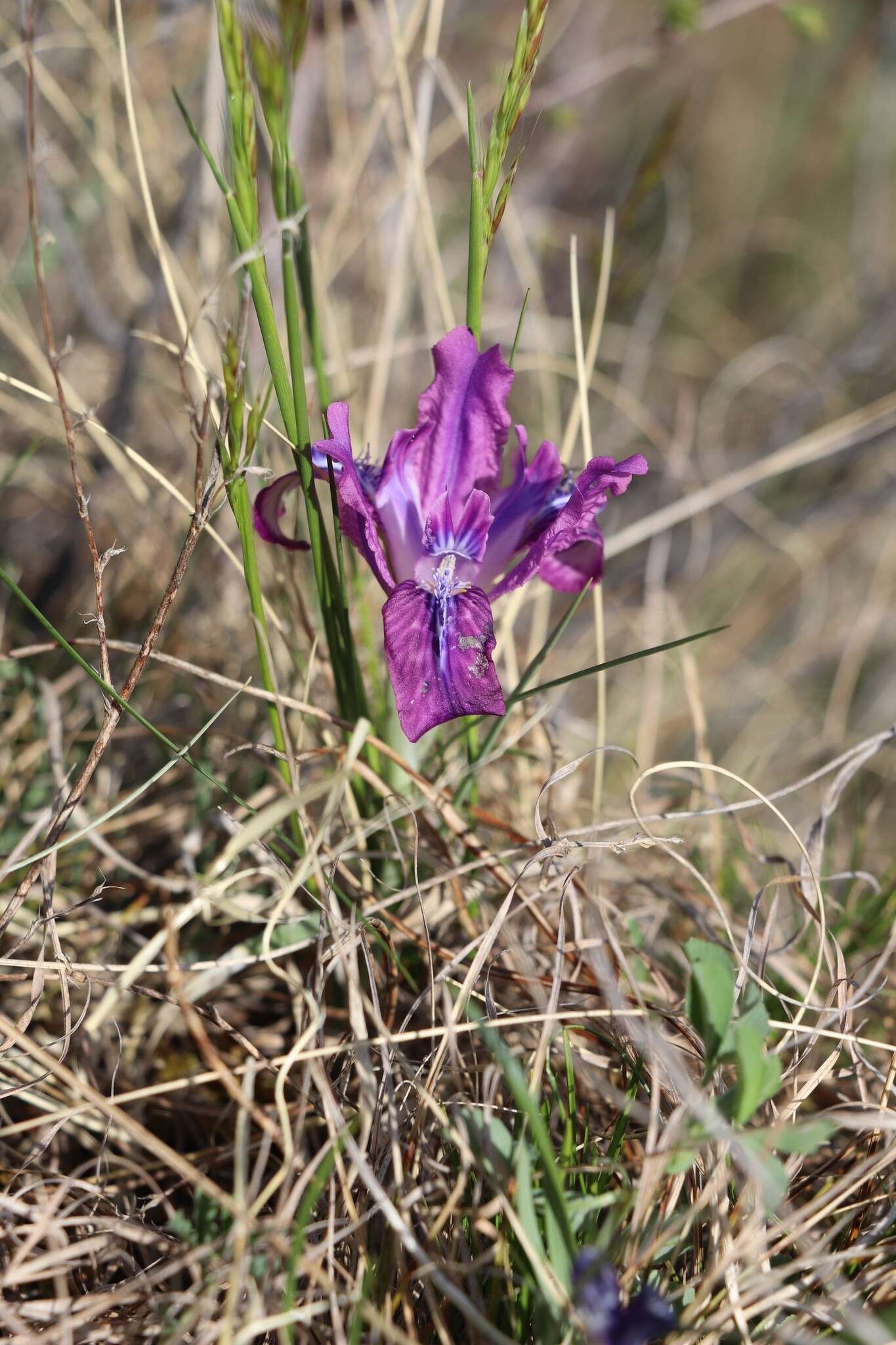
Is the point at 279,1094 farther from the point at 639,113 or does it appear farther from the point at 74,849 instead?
the point at 639,113

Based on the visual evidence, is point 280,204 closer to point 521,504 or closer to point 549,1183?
point 521,504

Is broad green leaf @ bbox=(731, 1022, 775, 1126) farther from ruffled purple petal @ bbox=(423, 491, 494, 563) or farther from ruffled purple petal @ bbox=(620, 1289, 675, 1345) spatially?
ruffled purple petal @ bbox=(423, 491, 494, 563)

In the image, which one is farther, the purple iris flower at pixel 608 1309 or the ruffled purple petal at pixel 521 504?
the ruffled purple petal at pixel 521 504

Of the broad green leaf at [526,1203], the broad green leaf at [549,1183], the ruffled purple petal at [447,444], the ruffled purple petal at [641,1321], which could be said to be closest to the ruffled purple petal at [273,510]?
the ruffled purple petal at [447,444]

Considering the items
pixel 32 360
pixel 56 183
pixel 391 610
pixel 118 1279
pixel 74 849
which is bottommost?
pixel 118 1279

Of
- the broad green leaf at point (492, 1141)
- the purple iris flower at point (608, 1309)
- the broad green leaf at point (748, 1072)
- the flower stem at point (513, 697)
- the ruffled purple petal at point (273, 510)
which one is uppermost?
the ruffled purple petal at point (273, 510)

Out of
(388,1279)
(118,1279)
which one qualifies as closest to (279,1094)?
(388,1279)

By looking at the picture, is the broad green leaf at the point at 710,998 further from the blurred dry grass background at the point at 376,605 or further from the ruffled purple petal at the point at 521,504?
the ruffled purple petal at the point at 521,504
